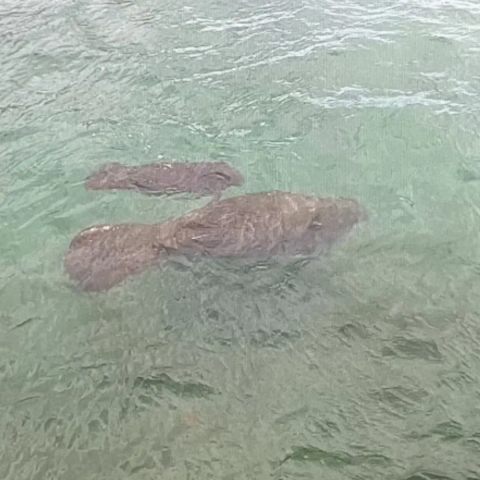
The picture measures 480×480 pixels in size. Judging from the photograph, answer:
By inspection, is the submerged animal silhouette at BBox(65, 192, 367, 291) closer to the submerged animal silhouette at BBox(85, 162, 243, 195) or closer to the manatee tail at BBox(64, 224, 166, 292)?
the manatee tail at BBox(64, 224, 166, 292)

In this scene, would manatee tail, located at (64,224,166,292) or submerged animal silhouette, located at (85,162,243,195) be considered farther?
submerged animal silhouette, located at (85,162,243,195)

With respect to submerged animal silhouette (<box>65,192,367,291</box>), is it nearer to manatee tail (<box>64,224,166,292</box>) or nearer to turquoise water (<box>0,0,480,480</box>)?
manatee tail (<box>64,224,166,292</box>)

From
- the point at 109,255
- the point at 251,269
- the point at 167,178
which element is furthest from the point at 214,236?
the point at 167,178

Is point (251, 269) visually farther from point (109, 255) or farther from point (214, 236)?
point (109, 255)

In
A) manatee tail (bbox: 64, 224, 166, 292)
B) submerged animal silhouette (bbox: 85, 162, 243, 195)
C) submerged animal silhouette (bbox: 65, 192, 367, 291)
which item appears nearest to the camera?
manatee tail (bbox: 64, 224, 166, 292)

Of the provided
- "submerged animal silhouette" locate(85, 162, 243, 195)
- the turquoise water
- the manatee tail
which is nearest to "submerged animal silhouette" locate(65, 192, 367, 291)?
the manatee tail

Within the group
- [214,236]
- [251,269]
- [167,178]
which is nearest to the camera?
[251,269]

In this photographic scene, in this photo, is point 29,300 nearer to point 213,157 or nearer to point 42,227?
point 42,227

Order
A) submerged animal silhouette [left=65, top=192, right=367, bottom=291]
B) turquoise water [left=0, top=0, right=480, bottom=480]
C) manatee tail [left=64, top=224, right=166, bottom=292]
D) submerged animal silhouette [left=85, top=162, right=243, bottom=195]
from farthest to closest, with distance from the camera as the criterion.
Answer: submerged animal silhouette [left=85, top=162, right=243, bottom=195]
submerged animal silhouette [left=65, top=192, right=367, bottom=291]
manatee tail [left=64, top=224, right=166, bottom=292]
turquoise water [left=0, top=0, right=480, bottom=480]
